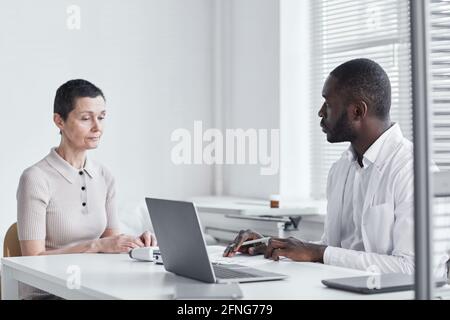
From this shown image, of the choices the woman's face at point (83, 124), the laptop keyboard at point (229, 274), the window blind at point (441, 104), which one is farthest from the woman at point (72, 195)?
the window blind at point (441, 104)

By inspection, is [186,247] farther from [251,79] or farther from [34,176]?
[251,79]

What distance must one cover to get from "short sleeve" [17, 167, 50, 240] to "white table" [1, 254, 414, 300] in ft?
0.61

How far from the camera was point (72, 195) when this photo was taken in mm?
2850

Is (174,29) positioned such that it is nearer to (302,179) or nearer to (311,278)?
(302,179)

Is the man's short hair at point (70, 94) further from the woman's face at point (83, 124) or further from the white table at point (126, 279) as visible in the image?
the white table at point (126, 279)

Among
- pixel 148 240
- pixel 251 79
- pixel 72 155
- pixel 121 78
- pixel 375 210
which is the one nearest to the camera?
pixel 375 210

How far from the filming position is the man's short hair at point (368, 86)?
8.96 feet

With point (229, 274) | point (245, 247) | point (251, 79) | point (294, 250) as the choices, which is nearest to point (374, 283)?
point (229, 274)

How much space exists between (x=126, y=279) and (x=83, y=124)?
104cm

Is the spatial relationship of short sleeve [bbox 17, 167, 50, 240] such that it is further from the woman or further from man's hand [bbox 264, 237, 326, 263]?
man's hand [bbox 264, 237, 326, 263]

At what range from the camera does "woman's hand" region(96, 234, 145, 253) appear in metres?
2.62

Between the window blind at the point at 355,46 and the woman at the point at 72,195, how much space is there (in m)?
1.63
